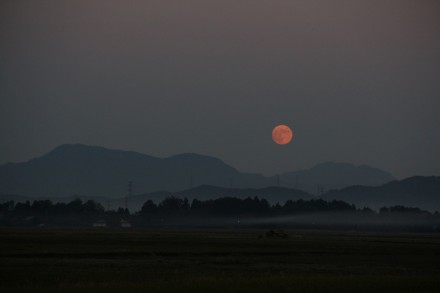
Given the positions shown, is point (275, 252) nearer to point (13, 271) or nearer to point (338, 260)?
point (338, 260)

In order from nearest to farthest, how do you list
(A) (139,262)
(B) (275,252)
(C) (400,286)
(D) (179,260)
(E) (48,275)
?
1. (C) (400,286)
2. (E) (48,275)
3. (A) (139,262)
4. (D) (179,260)
5. (B) (275,252)

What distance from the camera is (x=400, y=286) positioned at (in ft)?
141

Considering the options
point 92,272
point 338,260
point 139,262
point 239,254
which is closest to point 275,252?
point 239,254

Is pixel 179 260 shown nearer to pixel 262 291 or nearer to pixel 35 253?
pixel 35 253

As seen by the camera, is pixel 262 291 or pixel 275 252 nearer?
pixel 262 291

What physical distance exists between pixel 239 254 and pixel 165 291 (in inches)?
1322

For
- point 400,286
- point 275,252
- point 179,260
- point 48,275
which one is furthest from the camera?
point 275,252

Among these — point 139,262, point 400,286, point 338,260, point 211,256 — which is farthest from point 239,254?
point 400,286

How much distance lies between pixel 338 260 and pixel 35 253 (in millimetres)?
26505

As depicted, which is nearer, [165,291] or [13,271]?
[165,291]

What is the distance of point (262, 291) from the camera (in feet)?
132

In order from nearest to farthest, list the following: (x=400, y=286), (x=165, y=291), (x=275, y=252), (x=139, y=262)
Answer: (x=165, y=291) → (x=400, y=286) → (x=139, y=262) → (x=275, y=252)

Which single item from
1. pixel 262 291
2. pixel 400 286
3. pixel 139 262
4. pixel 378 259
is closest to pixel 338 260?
pixel 378 259

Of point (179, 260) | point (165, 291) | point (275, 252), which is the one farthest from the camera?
point (275, 252)
